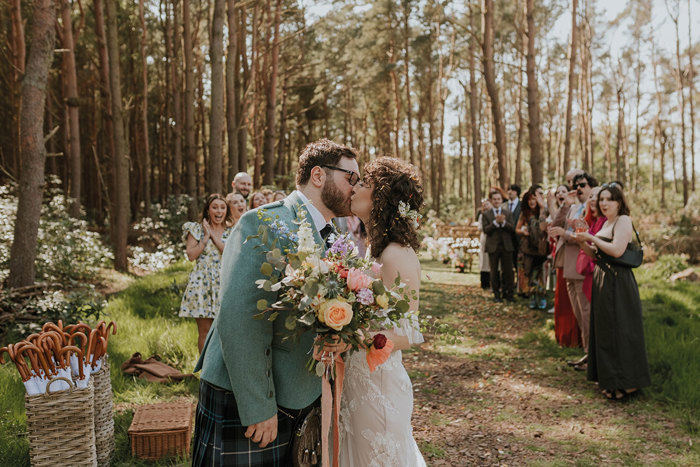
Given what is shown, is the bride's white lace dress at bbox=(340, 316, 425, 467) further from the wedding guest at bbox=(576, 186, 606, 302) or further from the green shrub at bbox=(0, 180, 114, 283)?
the green shrub at bbox=(0, 180, 114, 283)

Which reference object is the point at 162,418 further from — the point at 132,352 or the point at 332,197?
the point at 332,197

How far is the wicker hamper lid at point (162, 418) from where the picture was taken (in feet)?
12.4

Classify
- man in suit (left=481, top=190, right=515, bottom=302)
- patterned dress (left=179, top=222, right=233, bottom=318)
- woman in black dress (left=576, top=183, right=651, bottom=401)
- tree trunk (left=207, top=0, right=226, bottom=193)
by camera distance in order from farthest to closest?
man in suit (left=481, top=190, right=515, bottom=302) → tree trunk (left=207, top=0, right=226, bottom=193) → patterned dress (left=179, top=222, right=233, bottom=318) → woman in black dress (left=576, top=183, right=651, bottom=401)

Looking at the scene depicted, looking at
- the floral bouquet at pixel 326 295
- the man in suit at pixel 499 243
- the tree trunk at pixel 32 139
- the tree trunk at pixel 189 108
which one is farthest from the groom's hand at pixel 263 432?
the tree trunk at pixel 189 108

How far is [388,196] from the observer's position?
9.62 feet

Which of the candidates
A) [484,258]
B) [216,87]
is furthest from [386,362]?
[484,258]

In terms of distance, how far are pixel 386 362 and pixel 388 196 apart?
93 cm

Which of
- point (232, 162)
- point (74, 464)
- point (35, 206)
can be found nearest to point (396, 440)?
point (74, 464)

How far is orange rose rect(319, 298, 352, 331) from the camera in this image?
6.16ft

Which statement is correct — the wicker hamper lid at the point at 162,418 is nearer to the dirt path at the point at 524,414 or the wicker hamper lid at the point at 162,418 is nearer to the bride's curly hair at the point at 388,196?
the dirt path at the point at 524,414

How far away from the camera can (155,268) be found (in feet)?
41.9

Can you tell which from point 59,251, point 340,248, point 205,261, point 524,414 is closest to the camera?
point 340,248

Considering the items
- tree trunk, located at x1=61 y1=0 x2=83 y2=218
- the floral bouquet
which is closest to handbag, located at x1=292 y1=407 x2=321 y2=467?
the floral bouquet

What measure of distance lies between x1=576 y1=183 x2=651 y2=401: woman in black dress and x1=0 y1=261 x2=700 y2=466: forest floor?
Result: 25cm
